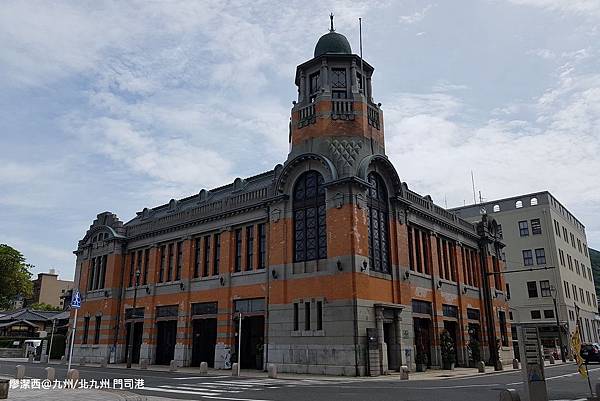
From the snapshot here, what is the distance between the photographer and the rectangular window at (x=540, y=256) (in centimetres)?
6078

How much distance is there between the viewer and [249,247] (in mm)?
34188

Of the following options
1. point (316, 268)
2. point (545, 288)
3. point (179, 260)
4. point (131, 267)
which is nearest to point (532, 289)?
point (545, 288)

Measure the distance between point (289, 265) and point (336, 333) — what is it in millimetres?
5688

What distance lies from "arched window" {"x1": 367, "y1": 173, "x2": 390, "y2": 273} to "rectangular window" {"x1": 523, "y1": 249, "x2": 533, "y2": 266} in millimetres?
39060

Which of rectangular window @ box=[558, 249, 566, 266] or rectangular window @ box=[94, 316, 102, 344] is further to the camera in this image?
rectangular window @ box=[558, 249, 566, 266]

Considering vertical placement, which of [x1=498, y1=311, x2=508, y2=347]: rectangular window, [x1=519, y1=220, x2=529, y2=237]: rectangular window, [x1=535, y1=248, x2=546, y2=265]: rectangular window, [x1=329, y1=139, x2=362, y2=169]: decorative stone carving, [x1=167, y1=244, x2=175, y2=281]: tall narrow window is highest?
[x1=519, y1=220, x2=529, y2=237]: rectangular window

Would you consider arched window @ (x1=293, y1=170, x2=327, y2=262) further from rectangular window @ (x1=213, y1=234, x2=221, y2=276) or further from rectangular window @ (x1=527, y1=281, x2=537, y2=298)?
rectangular window @ (x1=527, y1=281, x2=537, y2=298)

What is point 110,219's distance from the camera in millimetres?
46750

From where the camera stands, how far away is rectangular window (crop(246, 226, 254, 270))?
33.7m

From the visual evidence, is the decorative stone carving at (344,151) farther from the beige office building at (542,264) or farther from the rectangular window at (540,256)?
the rectangular window at (540,256)

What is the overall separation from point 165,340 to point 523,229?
48.8 meters

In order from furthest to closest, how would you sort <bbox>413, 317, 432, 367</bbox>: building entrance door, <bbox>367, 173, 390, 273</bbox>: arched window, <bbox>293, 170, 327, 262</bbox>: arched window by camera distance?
<bbox>413, 317, 432, 367</bbox>: building entrance door < <bbox>367, 173, 390, 273</bbox>: arched window < <bbox>293, 170, 327, 262</bbox>: arched window

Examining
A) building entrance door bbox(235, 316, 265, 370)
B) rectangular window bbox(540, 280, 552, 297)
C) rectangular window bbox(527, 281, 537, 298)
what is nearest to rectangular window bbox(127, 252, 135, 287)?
building entrance door bbox(235, 316, 265, 370)

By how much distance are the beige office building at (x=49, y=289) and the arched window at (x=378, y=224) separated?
336ft
